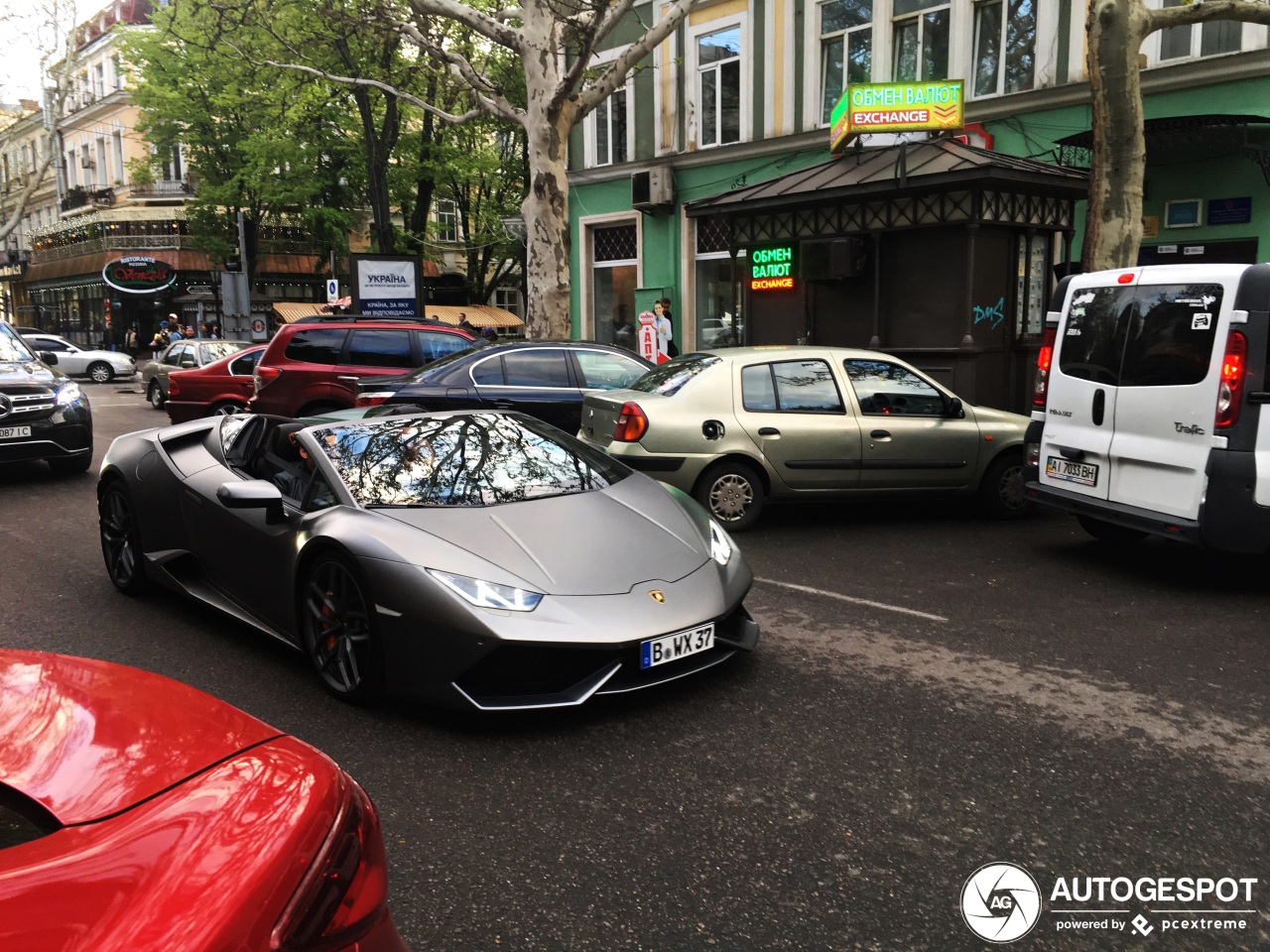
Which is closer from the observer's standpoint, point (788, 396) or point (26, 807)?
point (26, 807)

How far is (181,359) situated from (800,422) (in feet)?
56.0

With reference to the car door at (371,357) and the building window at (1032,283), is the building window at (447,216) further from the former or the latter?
the building window at (1032,283)

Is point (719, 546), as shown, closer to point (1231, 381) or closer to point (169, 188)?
point (1231, 381)

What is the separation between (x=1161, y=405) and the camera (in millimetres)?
6531

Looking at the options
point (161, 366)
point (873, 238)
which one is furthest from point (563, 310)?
point (161, 366)

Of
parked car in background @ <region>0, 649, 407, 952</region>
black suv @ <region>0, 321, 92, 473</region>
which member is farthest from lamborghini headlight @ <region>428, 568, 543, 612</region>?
black suv @ <region>0, 321, 92, 473</region>

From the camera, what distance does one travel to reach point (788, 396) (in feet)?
28.1

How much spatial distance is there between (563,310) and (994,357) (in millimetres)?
6573

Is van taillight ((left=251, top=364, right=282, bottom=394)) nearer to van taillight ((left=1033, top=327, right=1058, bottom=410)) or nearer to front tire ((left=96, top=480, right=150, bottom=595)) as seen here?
front tire ((left=96, top=480, right=150, bottom=595))

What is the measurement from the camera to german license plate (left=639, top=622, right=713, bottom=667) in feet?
13.7

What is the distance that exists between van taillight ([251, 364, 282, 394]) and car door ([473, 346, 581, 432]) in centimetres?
357

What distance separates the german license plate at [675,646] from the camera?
4.18 metres

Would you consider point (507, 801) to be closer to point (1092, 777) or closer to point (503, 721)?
point (503, 721)

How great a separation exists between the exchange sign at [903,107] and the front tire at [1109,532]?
7.44 metres
